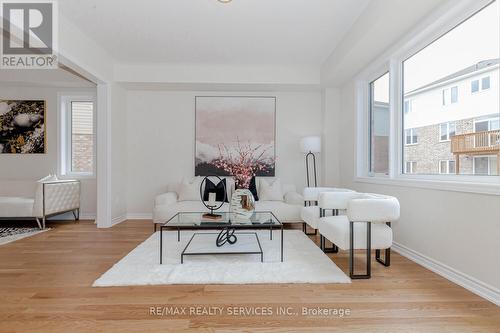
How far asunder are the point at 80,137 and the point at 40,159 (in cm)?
81

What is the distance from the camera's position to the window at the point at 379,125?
152 inches

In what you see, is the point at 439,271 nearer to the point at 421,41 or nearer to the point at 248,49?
the point at 421,41

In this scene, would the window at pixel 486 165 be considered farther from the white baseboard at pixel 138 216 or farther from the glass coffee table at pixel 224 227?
the white baseboard at pixel 138 216

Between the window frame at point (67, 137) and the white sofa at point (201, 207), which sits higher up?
the window frame at point (67, 137)

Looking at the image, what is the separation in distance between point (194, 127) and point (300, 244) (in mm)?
3051

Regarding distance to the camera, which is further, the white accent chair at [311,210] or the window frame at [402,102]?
the white accent chair at [311,210]

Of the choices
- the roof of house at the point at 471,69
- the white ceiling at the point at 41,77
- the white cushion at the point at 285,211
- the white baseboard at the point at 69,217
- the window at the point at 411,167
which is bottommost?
the white baseboard at the point at 69,217

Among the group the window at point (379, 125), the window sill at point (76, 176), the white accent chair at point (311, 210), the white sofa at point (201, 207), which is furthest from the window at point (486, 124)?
the window sill at point (76, 176)

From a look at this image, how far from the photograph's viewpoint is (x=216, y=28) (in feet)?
11.9

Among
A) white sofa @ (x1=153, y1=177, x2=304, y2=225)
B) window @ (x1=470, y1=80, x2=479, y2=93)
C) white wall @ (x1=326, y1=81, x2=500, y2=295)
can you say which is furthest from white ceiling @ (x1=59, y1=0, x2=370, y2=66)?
white sofa @ (x1=153, y1=177, x2=304, y2=225)

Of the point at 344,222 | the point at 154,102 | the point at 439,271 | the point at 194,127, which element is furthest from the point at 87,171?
the point at 439,271

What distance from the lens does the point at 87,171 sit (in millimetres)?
5477

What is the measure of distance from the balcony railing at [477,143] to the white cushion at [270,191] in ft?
8.85

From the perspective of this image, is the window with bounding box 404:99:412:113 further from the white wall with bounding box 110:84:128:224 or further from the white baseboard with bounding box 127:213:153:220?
the white baseboard with bounding box 127:213:153:220
